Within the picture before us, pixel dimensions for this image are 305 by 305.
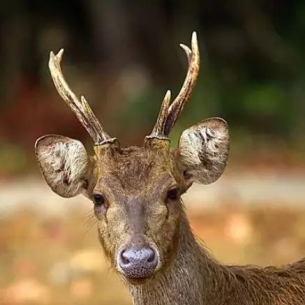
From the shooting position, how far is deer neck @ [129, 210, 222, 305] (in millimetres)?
6723

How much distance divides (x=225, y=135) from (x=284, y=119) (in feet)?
37.7

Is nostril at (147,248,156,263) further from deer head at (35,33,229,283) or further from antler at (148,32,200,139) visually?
antler at (148,32,200,139)

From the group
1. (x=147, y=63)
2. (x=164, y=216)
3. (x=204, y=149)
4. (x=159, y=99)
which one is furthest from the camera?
Result: (x=147, y=63)

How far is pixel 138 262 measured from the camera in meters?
6.20

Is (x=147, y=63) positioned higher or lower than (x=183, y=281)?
higher

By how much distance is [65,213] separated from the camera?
14.6 m

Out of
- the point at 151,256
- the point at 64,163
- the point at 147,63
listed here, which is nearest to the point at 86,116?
the point at 64,163

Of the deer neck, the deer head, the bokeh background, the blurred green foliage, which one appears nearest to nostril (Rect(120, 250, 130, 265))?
the deer head

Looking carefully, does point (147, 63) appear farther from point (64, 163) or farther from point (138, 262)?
point (138, 262)

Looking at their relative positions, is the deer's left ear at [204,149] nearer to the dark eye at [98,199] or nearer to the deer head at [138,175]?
the deer head at [138,175]

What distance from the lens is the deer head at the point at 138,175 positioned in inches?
251

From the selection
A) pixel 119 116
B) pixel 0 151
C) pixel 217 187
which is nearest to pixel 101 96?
pixel 119 116

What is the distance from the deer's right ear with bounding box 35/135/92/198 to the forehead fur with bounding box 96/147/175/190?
0.13m

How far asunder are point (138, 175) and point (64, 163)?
573 mm
